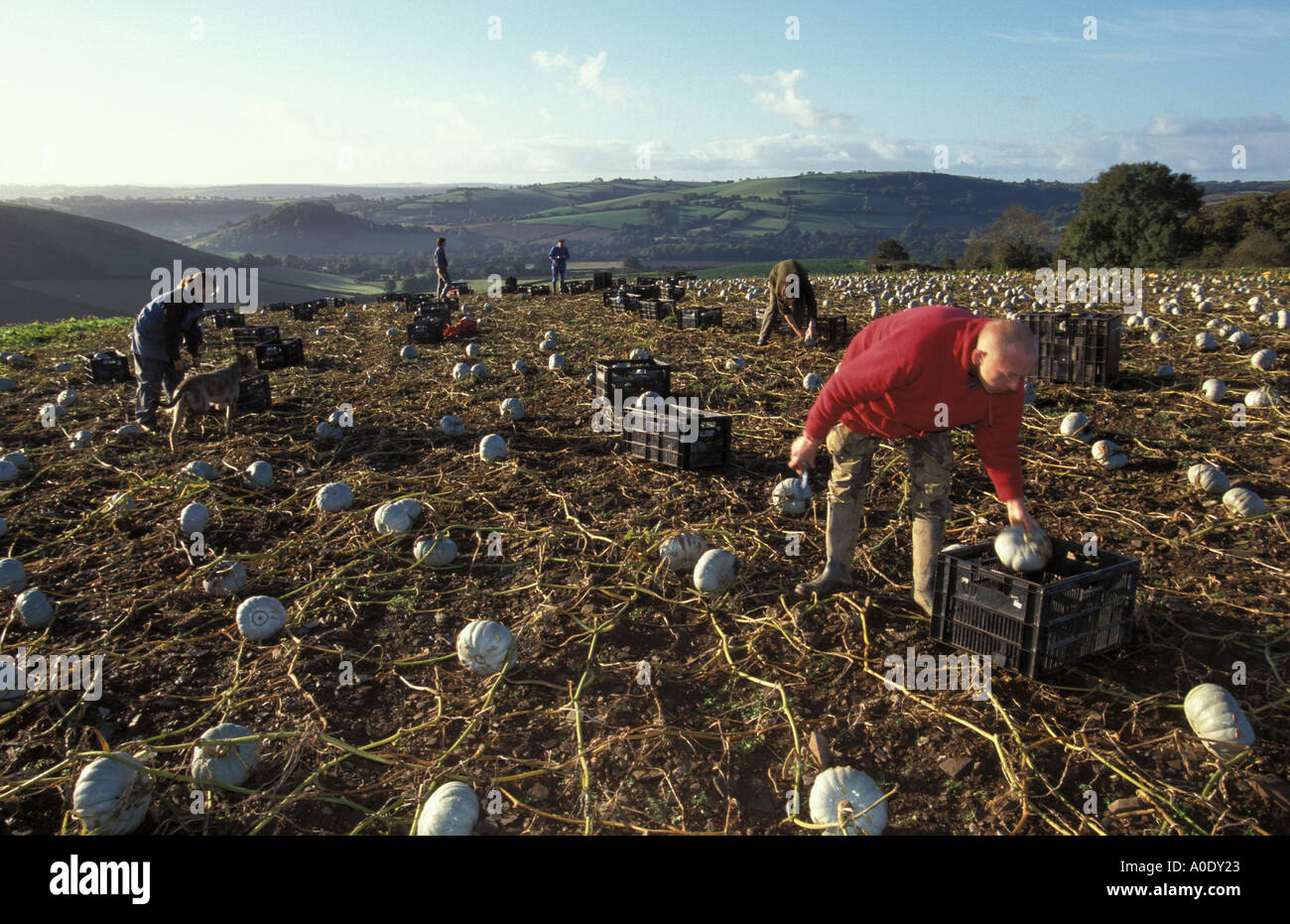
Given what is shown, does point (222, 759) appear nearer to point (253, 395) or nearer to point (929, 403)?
point (929, 403)

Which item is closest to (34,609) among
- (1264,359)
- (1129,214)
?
(1264,359)

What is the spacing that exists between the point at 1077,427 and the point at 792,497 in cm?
372

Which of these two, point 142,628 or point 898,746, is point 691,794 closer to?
point 898,746

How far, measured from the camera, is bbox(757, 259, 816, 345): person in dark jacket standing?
1329 centimetres

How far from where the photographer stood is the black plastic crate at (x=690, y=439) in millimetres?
7602

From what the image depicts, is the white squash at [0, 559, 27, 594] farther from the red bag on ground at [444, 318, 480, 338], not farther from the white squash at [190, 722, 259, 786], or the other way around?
the red bag on ground at [444, 318, 480, 338]

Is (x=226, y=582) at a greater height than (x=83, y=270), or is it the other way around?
(x=83, y=270)

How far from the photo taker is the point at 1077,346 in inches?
400

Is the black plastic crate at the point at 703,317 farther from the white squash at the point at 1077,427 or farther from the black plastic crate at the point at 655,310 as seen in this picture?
the white squash at the point at 1077,427

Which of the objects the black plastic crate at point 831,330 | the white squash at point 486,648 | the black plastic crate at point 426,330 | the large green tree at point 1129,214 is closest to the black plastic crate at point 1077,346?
the black plastic crate at point 831,330

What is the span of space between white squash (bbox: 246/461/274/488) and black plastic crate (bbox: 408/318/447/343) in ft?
30.3

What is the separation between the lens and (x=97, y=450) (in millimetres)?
9195

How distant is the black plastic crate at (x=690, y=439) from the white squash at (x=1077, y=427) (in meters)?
3.77

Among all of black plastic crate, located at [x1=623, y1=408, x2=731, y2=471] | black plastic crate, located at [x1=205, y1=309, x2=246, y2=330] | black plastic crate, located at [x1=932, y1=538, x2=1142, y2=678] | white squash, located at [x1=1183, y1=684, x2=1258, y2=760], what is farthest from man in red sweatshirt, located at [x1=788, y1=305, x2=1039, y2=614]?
black plastic crate, located at [x1=205, y1=309, x2=246, y2=330]
